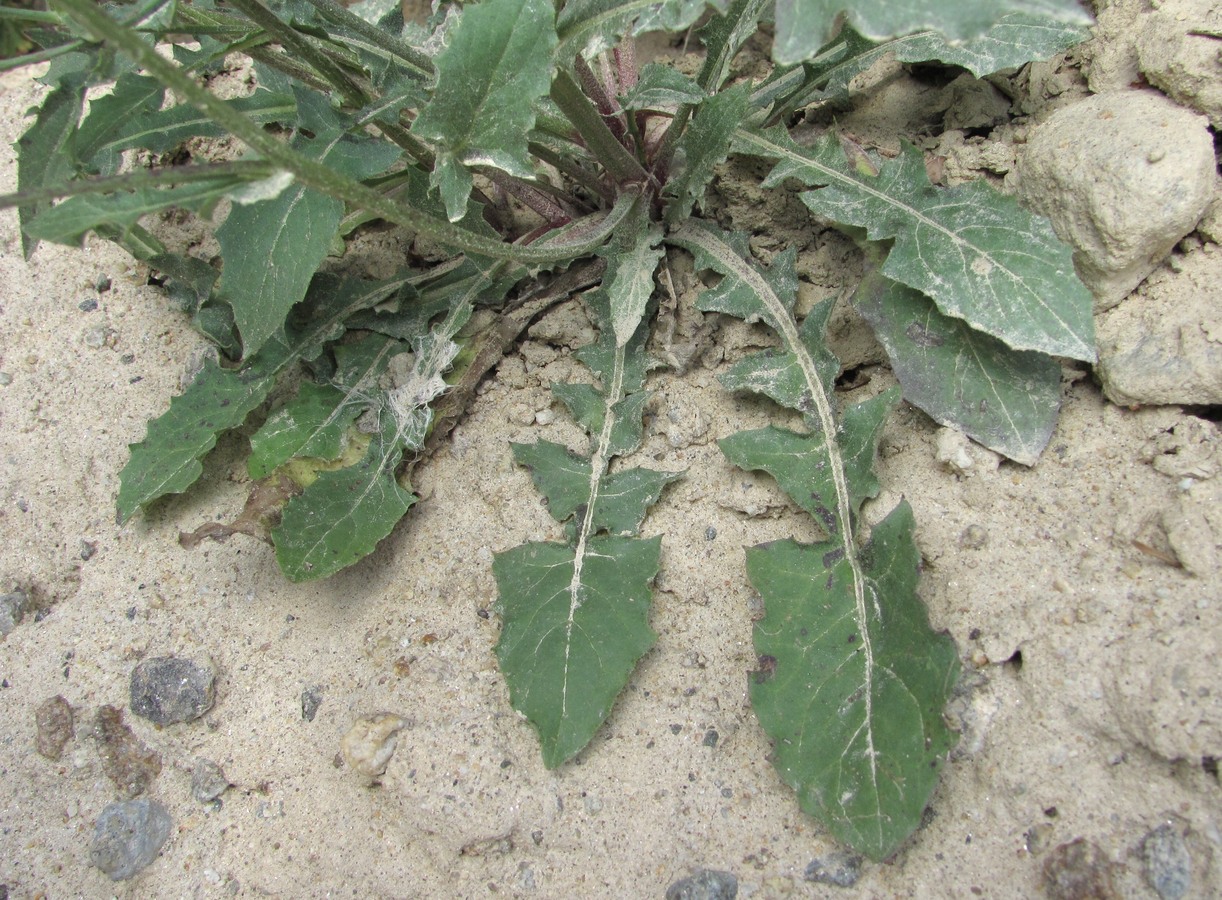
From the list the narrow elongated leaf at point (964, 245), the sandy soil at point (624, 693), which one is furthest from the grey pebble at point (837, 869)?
the narrow elongated leaf at point (964, 245)

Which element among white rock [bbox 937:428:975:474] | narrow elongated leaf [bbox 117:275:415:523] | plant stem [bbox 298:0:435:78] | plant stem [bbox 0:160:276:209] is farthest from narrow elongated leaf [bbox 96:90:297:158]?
white rock [bbox 937:428:975:474]

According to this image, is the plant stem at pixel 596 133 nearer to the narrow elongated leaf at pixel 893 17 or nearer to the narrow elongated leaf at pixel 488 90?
the narrow elongated leaf at pixel 488 90

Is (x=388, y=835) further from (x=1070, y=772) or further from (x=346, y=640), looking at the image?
(x=1070, y=772)

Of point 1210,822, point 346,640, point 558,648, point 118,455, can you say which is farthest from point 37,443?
point 1210,822

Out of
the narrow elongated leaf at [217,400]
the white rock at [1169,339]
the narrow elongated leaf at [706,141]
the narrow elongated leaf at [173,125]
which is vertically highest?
the narrow elongated leaf at [173,125]

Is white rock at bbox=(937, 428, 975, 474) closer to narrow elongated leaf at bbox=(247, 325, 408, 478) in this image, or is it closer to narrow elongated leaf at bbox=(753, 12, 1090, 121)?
narrow elongated leaf at bbox=(753, 12, 1090, 121)

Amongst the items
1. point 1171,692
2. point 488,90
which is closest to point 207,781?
point 488,90
